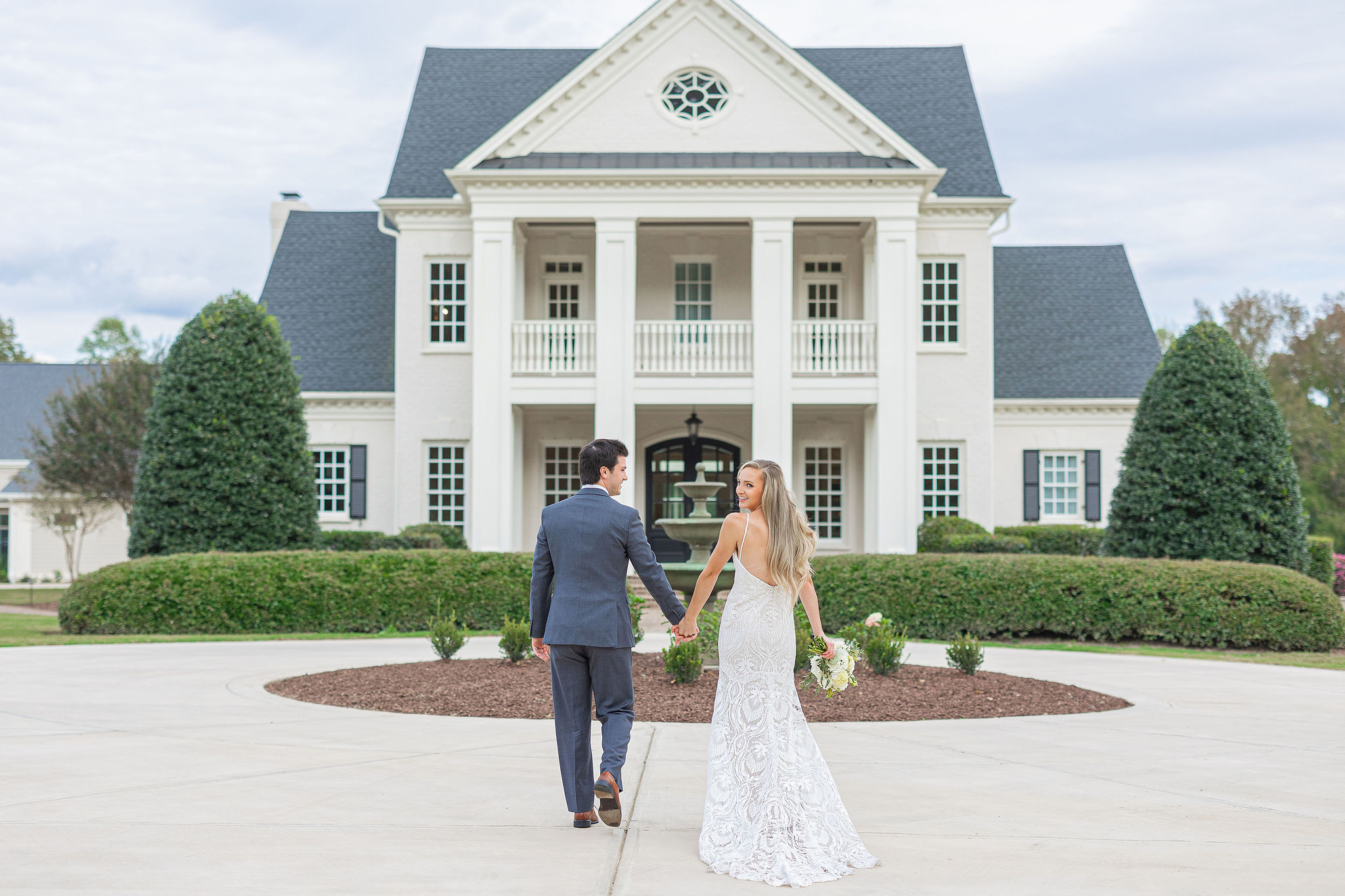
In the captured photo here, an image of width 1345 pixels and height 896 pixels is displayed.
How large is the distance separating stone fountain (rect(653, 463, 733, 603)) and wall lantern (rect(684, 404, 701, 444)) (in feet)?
38.8

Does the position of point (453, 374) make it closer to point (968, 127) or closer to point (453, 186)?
point (453, 186)

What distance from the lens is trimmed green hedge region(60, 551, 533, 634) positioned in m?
15.4

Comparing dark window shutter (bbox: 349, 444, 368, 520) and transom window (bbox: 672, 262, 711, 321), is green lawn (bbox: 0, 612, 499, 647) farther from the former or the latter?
transom window (bbox: 672, 262, 711, 321)

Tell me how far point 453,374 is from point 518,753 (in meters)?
16.7

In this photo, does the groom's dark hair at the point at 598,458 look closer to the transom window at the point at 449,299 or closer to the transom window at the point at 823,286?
the transom window at the point at 449,299

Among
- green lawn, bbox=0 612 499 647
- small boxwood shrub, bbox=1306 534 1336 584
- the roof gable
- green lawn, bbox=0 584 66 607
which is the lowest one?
green lawn, bbox=0 584 66 607

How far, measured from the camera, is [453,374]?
23.1m

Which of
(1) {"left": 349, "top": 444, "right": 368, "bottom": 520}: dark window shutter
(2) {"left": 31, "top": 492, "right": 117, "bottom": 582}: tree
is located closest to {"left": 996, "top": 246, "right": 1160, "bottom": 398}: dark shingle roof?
(1) {"left": 349, "top": 444, "right": 368, "bottom": 520}: dark window shutter

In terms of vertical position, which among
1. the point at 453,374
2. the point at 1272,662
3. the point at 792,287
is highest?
the point at 792,287

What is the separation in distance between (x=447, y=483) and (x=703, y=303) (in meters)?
6.53

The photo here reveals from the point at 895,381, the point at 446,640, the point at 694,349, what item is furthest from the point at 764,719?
the point at 694,349

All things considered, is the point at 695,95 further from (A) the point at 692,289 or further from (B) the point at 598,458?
(B) the point at 598,458

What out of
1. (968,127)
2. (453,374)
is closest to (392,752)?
(453,374)

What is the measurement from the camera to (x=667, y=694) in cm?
945
